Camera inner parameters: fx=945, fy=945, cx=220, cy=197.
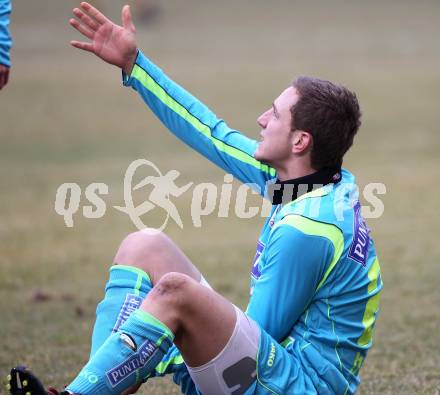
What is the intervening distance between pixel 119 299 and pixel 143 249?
0.24m

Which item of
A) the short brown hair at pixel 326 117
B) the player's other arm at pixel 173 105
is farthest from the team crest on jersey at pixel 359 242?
the player's other arm at pixel 173 105

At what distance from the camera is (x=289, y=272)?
11.6 feet

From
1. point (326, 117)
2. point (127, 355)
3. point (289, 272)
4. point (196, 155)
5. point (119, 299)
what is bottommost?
point (127, 355)

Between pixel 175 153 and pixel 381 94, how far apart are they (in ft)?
23.7

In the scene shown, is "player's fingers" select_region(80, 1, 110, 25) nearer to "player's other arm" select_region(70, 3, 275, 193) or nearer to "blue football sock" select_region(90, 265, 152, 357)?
"player's other arm" select_region(70, 3, 275, 193)

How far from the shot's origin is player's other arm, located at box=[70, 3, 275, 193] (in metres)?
4.24

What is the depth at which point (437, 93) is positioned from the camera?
21.4 meters

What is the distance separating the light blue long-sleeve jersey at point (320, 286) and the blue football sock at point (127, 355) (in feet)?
1.54

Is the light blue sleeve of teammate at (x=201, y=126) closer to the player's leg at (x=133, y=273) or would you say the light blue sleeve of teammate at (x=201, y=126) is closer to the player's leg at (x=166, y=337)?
the player's leg at (x=133, y=273)

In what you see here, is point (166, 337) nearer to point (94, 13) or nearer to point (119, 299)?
point (119, 299)

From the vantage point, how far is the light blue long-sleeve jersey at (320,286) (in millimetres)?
3549

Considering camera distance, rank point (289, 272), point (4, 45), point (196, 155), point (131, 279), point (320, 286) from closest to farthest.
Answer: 1. point (289, 272)
2. point (320, 286)
3. point (131, 279)
4. point (4, 45)
5. point (196, 155)

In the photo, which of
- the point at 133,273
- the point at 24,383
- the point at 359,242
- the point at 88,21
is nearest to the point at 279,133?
the point at 359,242

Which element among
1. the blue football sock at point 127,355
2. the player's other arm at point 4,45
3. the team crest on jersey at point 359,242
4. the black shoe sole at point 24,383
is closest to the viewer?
the black shoe sole at point 24,383
